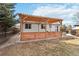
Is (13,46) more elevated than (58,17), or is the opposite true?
(58,17)

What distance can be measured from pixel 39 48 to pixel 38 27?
0.35m

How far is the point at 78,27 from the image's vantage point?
456 cm

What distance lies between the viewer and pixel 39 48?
15.0 ft

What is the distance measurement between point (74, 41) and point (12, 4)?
3.95 ft

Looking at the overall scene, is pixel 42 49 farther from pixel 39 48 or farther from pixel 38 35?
pixel 38 35

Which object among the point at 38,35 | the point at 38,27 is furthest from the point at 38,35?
the point at 38,27

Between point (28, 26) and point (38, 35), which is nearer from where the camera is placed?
point (28, 26)

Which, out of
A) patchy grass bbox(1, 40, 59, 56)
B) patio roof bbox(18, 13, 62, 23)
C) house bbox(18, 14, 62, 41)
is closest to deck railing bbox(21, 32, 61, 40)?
house bbox(18, 14, 62, 41)

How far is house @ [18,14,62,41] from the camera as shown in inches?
177

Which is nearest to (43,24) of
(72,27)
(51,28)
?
(51,28)

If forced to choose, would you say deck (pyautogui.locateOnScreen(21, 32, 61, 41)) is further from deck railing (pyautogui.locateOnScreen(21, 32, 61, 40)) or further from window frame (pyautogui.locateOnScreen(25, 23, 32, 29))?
window frame (pyautogui.locateOnScreen(25, 23, 32, 29))

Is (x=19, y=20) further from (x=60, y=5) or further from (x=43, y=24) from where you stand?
(x=60, y=5)

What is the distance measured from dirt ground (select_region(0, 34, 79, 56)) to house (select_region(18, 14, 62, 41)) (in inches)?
4.6

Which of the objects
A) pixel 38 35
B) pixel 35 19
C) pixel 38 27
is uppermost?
pixel 35 19
